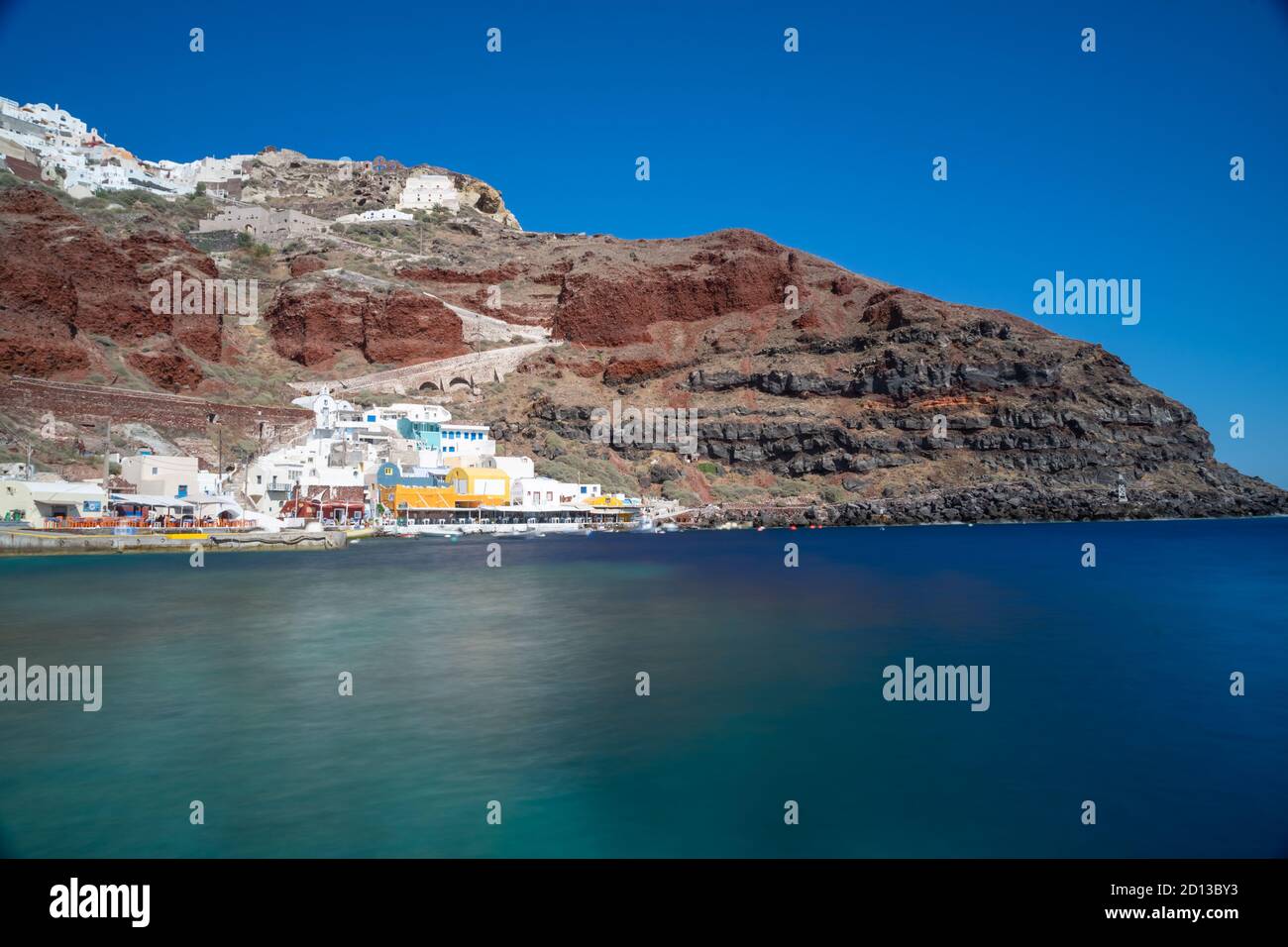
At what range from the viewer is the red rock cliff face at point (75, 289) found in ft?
187

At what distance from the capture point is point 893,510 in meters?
75.6

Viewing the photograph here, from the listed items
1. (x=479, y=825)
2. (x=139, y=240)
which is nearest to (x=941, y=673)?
(x=479, y=825)

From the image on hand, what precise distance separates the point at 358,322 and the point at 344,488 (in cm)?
3669

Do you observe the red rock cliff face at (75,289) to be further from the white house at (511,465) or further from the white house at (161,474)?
the white house at (511,465)

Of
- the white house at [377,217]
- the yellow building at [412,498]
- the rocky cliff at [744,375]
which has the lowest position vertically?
the yellow building at [412,498]

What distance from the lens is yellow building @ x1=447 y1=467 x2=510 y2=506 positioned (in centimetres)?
6488

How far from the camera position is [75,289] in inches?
2539

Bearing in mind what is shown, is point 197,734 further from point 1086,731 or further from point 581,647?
point 1086,731

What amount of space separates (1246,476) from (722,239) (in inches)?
3038

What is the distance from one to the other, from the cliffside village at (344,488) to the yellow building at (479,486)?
0.31 ft
